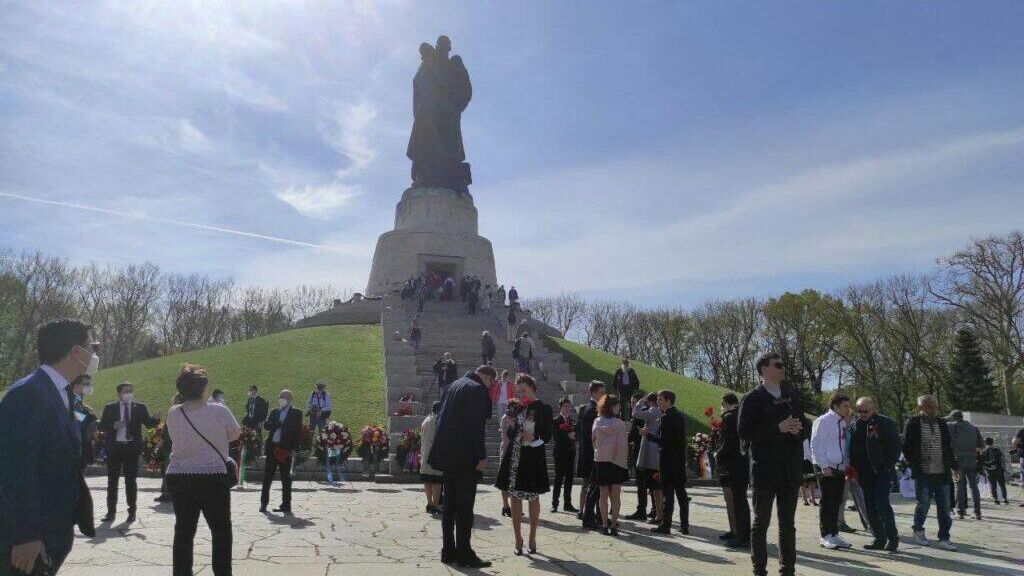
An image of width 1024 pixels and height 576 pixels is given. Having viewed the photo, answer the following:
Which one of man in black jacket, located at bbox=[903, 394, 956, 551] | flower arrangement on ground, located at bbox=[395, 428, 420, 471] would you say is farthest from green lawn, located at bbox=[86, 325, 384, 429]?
man in black jacket, located at bbox=[903, 394, 956, 551]

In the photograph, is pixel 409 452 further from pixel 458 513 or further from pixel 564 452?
pixel 458 513

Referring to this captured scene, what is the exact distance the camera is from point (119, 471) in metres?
8.54

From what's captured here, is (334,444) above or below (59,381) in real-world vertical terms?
below

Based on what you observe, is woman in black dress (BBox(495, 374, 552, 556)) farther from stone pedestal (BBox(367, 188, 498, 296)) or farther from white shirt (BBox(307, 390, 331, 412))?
stone pedestal (BBox(367, 188, 498, 296))

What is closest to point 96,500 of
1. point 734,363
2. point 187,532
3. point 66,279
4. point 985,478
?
point 187,532

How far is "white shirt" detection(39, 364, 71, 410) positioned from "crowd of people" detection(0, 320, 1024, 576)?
1 cm

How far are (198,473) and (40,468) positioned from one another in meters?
1.79

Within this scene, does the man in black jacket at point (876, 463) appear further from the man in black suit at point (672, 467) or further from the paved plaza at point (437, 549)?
the man in black suit at point (672, 467)

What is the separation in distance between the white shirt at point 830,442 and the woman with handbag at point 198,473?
6.46m

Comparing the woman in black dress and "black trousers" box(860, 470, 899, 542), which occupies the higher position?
the woman in black dress

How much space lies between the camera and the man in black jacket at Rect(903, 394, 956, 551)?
7.97 m

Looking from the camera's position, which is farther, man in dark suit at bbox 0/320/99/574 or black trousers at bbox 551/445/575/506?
black trousers at bbox 551/445/575/506

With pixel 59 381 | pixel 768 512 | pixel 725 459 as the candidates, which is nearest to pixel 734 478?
pixel 725 459

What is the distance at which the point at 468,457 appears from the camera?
20.0 ft
